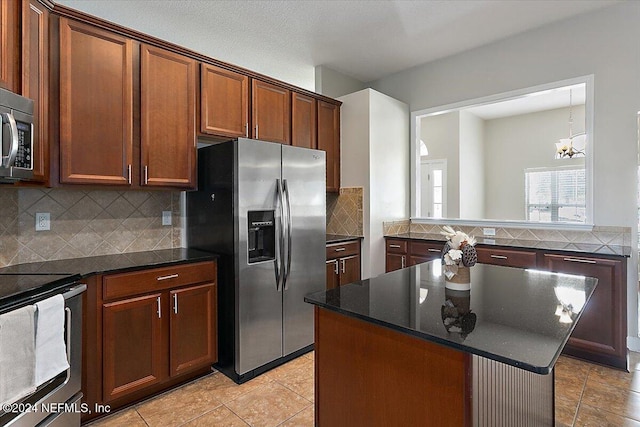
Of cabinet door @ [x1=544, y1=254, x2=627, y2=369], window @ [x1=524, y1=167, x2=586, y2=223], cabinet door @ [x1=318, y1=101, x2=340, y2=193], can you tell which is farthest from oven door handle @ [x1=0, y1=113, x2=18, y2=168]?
window @ [x1=524, y1=167, x2=586, y2=223]

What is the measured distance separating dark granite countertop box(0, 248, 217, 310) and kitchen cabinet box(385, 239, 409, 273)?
213cm

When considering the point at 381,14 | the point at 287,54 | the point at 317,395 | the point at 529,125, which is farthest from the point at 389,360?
the point at 529,125

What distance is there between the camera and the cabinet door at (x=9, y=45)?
180 centimetres

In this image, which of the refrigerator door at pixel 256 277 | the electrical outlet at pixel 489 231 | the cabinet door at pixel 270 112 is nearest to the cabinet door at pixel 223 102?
the cabinet door at pixel 270 112

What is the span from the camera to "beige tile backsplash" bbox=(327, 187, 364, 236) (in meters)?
3.94

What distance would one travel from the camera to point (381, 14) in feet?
10.2

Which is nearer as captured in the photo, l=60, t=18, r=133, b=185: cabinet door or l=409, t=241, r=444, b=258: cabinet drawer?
l=60, t=18, r=133, b=185: cabinet door

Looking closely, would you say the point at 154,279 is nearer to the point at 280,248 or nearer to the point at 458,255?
the point at 280,248

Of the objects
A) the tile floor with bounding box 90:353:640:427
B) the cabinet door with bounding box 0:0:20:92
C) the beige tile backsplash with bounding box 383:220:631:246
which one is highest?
Answer: the cabinet door with bounding box 0:0:20:92

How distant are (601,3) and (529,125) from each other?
152 inches

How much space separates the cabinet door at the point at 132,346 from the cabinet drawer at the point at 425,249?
258 centimetres

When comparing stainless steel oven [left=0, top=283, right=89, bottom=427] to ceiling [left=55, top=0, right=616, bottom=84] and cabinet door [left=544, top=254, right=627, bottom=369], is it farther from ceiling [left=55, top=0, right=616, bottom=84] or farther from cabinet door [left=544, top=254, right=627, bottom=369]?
cabinet door [left=544, top=254, right=627, bottom=369]

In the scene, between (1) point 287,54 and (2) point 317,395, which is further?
(1) point 287,54

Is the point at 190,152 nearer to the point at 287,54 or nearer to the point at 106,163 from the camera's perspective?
the point at 106,163
